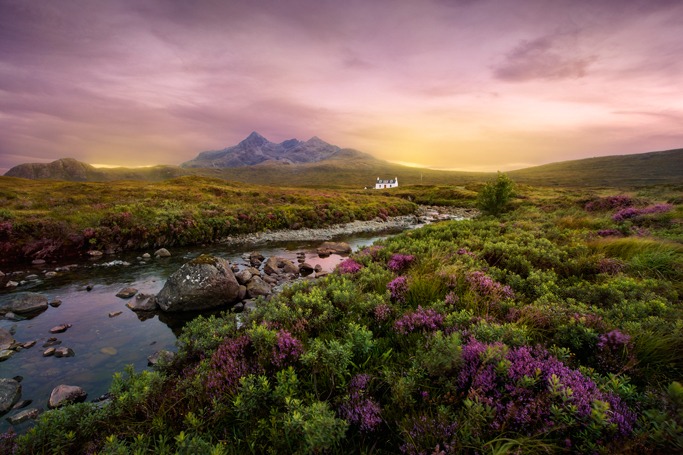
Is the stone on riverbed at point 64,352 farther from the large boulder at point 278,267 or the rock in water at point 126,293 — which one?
the large boulder at point 278,267

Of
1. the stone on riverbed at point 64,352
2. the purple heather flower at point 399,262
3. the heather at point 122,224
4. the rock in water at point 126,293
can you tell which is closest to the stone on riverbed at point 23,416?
the stone on riverbed at point 64,352

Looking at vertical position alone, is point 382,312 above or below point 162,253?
above

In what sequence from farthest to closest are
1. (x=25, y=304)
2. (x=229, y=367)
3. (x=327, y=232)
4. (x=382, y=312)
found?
(x=327, y=232)
(x=25, y=304)
(x=382, y=312)
(x=229, y=367)

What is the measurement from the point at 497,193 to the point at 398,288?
2158cm

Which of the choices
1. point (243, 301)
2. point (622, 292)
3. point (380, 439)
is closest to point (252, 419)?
point (380, 439)

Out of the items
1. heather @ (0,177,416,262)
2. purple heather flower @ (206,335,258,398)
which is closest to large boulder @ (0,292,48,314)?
heather @ (0,177,416,262)

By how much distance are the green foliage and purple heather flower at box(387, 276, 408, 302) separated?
21001mm

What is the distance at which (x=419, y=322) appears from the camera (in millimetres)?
5219

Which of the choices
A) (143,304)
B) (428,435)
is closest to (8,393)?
(143,304)

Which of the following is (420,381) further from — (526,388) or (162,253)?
(162,253)

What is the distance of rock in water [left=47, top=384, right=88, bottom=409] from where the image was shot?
6566 mm

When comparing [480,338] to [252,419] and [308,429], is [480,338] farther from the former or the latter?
[252,419]

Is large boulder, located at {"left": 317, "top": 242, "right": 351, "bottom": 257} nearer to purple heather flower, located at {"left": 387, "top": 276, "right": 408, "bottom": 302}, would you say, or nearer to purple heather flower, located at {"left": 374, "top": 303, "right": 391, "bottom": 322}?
purple heather flower, located at {"left": 387, "top": 276, "right": 408, "bottom": 302}

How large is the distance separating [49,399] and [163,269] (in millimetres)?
11249
